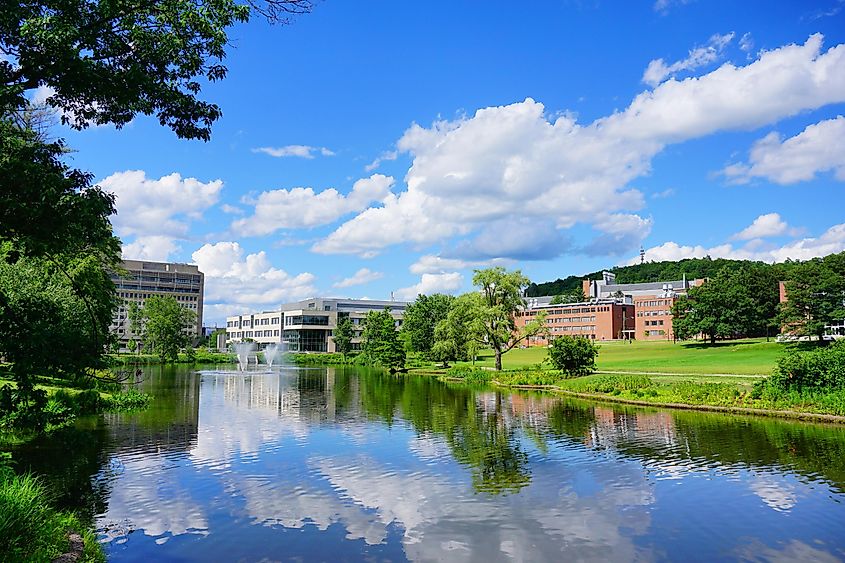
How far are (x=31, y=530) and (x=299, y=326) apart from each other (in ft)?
431

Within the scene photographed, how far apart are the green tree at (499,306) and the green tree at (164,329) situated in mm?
58748

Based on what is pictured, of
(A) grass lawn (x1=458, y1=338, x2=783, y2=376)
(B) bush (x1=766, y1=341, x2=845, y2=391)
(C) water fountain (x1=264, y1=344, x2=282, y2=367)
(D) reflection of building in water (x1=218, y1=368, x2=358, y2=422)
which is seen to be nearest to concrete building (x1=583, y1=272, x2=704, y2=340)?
(A) grass lawn (x1=458, y1=338, x2=783, y2=376)

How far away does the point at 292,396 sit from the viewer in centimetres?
4569

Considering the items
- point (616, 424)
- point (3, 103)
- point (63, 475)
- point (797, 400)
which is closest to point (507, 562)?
point (3, 103)

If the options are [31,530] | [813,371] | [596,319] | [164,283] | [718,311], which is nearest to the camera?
[31,530]

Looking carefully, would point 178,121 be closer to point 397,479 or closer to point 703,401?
point 397,479

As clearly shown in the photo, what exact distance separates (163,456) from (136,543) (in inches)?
364

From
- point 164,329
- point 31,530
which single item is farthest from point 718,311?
point 31,530

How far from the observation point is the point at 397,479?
18.8 m

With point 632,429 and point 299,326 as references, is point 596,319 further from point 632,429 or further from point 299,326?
point 632,429

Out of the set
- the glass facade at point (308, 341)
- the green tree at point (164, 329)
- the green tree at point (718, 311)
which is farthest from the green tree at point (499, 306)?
the glass facade at point (308, 341)

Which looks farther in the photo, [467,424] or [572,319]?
[572,319]

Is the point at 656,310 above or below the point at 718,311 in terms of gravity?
above

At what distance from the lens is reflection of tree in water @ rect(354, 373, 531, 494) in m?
19.3
